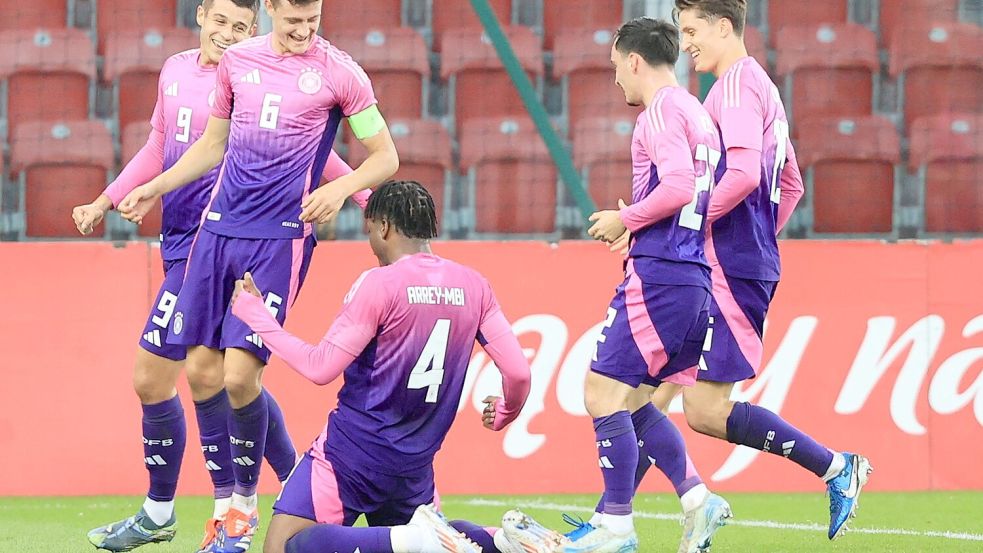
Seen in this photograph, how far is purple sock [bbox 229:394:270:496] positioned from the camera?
4.94m

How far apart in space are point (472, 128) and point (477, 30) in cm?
84

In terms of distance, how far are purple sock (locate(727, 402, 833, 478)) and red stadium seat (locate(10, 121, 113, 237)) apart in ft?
14.9

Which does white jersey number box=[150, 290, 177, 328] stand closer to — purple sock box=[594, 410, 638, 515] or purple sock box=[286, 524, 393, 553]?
purple sock box=[286, 524, 393, 553]

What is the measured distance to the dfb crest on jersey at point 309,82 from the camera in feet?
16.1

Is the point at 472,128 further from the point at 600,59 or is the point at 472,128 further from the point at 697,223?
the point at 697,223

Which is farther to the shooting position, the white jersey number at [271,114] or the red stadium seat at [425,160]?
the red stadium seat at [425,160]

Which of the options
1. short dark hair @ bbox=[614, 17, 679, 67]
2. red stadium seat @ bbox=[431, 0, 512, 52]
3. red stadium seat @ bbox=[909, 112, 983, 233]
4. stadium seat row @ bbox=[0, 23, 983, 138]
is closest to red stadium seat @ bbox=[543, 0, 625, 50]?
stadium seat row @ bbox=[0, 23, 983, 138]

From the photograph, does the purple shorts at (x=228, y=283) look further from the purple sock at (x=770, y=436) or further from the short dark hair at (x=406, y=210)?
the purple sock at (x=770, y=436)

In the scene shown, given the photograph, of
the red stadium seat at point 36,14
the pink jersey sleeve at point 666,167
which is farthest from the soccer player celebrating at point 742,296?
the red stadium seat at point 36,14

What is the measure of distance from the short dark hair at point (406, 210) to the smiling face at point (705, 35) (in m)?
1.45

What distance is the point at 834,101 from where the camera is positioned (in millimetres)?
9164

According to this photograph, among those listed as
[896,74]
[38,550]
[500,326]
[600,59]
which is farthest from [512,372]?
[896,74]

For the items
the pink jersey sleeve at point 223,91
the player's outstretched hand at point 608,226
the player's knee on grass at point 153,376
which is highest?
the pink jersey sleeve at point 223,91

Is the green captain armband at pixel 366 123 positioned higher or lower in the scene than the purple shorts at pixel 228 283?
higher
